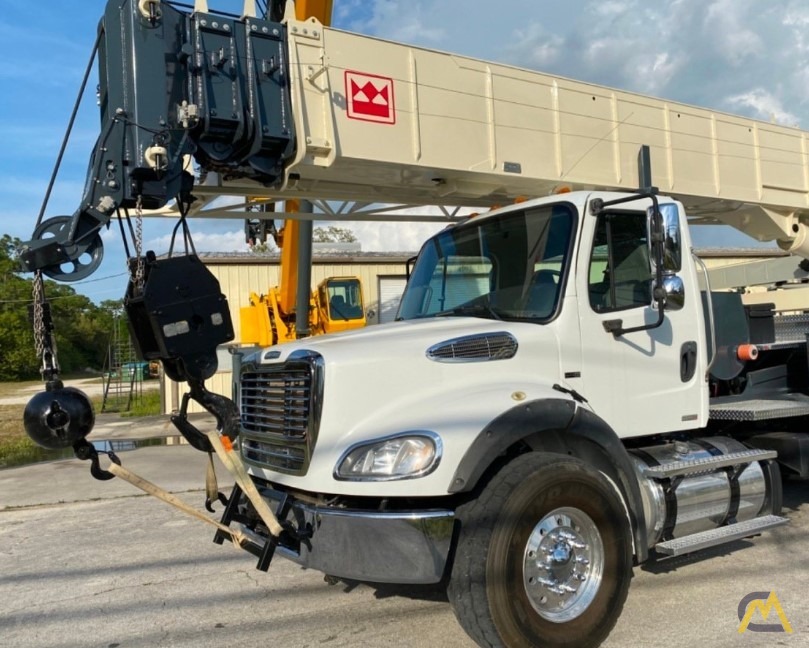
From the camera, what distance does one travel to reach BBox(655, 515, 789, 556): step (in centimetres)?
419

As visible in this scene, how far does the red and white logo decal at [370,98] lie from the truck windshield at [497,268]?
46.2 inches

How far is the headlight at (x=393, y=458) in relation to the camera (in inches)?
131

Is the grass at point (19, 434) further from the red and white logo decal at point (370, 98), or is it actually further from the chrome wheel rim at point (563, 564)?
the chrome wheel rim at point (563, 564)

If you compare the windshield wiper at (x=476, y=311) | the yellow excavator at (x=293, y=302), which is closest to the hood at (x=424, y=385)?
the windshield wiper at (x=476, y=311)

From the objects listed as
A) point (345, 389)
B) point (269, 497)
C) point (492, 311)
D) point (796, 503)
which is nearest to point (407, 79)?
point (492, 311)

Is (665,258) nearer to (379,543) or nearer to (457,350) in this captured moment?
(457,350)

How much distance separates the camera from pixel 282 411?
3.89 metres

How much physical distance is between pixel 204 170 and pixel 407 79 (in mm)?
1829

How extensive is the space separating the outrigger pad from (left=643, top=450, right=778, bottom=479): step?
2.73 metres

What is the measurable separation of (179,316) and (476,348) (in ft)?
5.38

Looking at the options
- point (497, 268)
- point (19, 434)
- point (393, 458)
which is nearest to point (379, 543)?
point (393, 458)

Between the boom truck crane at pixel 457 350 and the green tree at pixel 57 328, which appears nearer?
the boom truck crane at pixel 457 350

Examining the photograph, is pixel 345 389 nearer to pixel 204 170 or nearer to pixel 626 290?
pixel 626 290

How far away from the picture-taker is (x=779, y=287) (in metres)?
8.23
